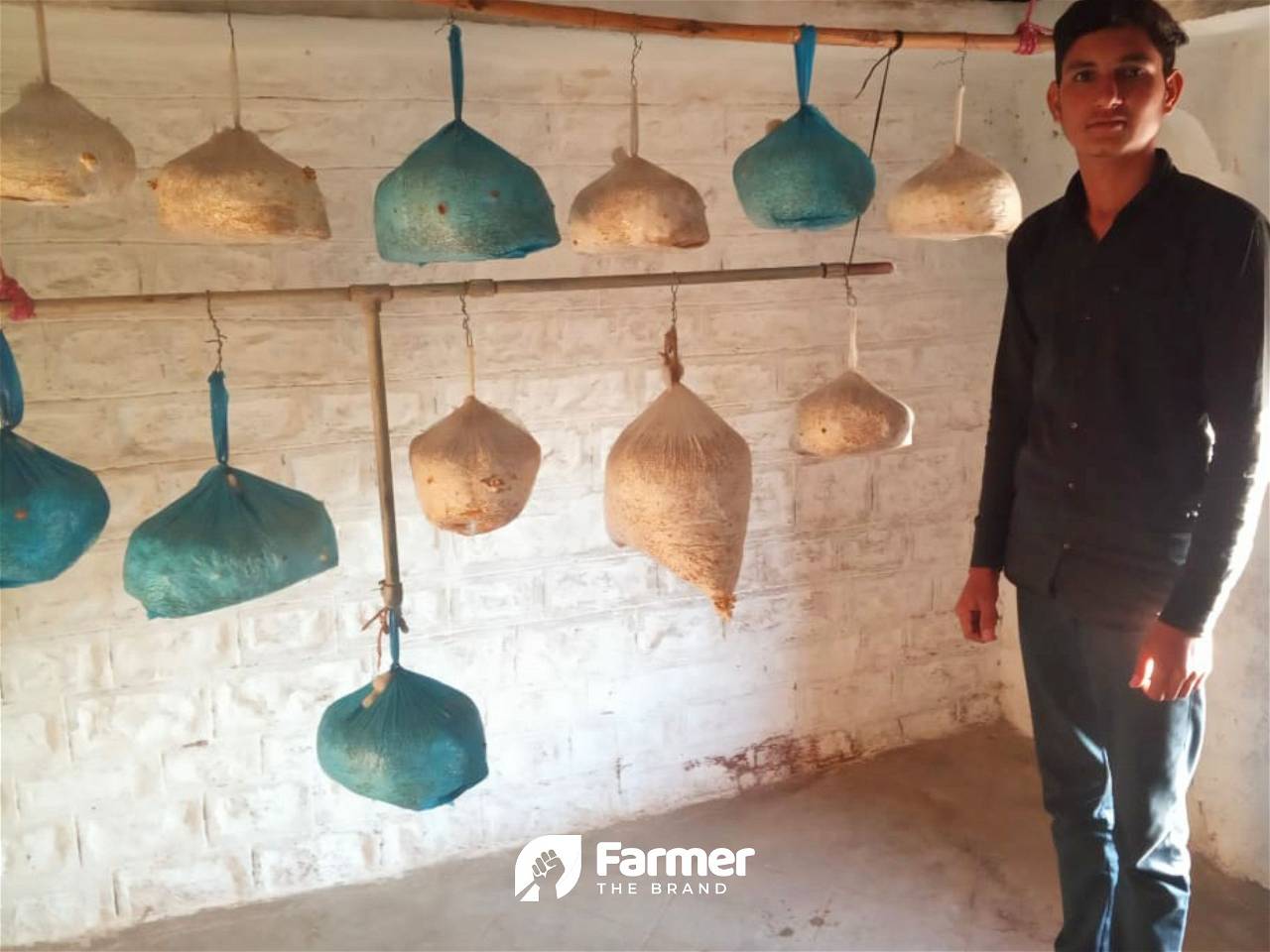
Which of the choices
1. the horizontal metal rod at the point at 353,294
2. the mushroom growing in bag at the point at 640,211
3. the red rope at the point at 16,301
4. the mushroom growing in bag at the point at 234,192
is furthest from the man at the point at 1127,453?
the red rope at the point at 16,301

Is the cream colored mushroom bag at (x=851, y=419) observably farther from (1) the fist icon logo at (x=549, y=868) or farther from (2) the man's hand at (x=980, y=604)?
(1) the fist icon logo at (x=549, y=868)

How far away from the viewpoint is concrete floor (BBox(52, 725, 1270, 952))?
212 centimetres

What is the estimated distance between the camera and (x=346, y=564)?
7.20ft

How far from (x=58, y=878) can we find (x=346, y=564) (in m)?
0.83

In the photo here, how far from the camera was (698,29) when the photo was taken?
1.57 metres

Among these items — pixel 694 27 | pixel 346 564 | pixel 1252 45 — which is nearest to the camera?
pixel 694 27

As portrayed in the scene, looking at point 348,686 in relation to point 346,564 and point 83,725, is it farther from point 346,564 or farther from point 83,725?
point 83,725

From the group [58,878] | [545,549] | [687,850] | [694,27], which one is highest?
[694,27]

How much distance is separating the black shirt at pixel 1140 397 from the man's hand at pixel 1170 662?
0.02 metres

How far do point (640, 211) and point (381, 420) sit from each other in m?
0.47

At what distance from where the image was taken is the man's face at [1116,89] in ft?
4.70

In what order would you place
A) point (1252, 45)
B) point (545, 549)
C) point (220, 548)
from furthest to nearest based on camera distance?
point (545, 549) < point (1252, 45) < point (220, 548)

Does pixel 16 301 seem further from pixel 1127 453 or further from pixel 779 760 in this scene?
pixel 779 760

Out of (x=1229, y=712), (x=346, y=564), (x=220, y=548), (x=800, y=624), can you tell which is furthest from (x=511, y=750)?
(x=1229, y=712)
